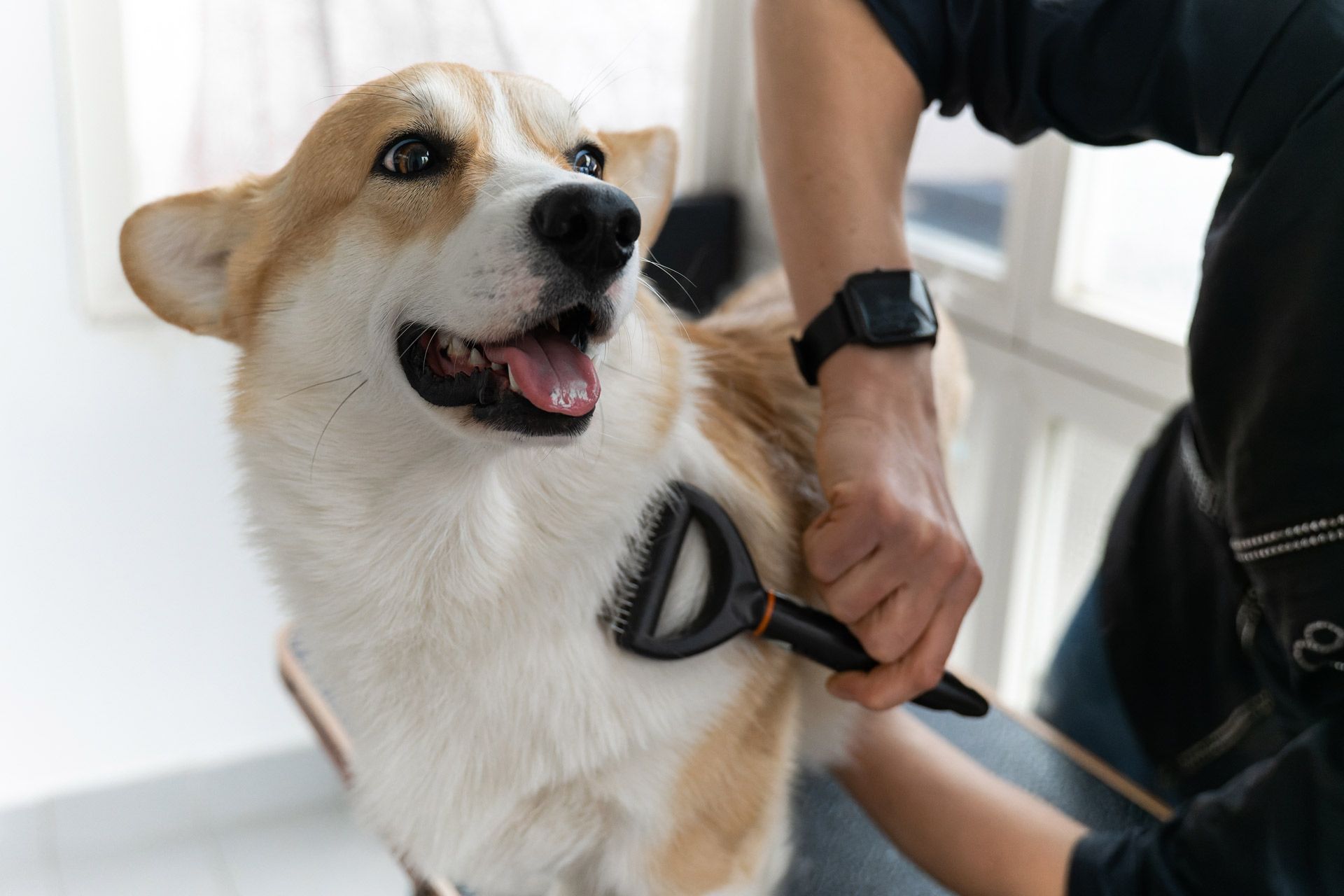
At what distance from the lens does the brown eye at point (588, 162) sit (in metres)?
0.75

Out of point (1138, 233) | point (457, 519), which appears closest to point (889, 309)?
point (457, 519)

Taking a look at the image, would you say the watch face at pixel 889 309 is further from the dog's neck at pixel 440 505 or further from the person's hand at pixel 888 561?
the dog's neck at pixel 440 505

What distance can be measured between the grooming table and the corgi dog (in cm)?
11

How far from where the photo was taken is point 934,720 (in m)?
1.06

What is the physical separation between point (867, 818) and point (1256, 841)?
0.35 metres

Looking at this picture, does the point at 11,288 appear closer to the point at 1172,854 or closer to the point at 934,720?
the point at 934,720

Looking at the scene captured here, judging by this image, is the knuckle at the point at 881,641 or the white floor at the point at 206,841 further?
the white floor at the point at 206,841

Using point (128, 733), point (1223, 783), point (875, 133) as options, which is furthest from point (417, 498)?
point (128, 733)

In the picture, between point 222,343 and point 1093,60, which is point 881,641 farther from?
point 222,343

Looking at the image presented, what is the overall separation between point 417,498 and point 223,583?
1.36 m

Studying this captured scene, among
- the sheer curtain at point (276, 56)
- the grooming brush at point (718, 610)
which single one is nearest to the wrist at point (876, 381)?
the grooming brush at point (718, 610)

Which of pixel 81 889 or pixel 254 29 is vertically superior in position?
pixel 254 29

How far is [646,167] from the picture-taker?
861 millimetres

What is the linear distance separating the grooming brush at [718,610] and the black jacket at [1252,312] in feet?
0.71
